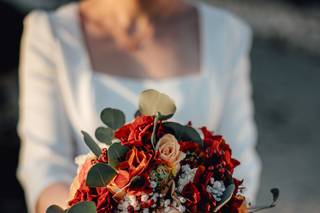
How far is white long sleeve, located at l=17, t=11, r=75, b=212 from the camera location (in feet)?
5.75

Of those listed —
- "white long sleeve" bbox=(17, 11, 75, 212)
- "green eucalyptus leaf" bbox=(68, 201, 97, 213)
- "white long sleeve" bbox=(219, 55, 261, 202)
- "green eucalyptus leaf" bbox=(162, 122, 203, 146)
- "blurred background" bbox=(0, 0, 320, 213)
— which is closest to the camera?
"green eucalyptus leaf" bbox=(68, 201, 97, 213)

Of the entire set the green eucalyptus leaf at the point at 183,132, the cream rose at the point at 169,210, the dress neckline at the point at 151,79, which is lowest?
the cream rose at the point at 169,210

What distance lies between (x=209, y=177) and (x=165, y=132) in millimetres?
97

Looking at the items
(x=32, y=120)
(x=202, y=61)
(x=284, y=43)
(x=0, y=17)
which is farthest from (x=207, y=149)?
(x=284, y=43)

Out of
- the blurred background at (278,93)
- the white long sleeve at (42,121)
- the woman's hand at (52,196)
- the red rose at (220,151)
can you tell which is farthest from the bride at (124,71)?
the blurred background at (278,93)

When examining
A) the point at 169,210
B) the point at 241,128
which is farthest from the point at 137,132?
the point at 241,128

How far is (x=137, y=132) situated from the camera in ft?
3.50

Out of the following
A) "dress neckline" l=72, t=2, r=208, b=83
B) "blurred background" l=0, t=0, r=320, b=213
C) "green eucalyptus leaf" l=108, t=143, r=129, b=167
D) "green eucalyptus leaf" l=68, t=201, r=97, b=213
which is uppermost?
"blurred background" l=0, t=0, r=320, b=213

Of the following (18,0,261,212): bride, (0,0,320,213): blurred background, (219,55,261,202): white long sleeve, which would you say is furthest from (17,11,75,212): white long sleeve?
(0,0,320,213): blurred background

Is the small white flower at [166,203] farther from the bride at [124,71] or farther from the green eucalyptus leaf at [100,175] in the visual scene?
the bride at [124,71]

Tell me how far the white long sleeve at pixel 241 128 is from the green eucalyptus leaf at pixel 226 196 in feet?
2.84

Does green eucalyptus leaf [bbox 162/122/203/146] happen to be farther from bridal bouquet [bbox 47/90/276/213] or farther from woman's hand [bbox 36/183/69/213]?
woman's hand [bbox 36/183/69/213]

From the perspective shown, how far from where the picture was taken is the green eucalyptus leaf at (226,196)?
102 cm

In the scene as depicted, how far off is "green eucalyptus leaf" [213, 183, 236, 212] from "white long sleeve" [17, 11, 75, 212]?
0.74 meters
